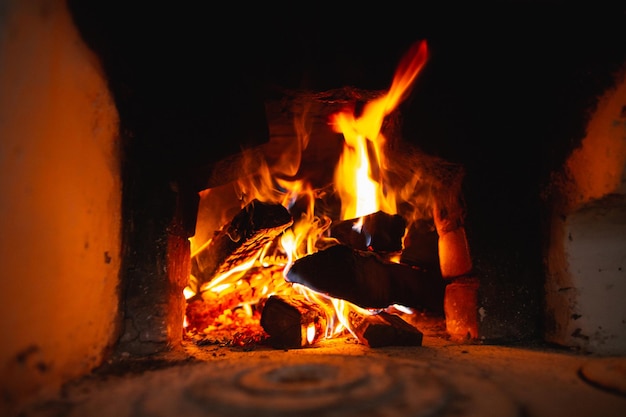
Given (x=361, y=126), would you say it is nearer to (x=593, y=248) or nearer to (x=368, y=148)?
(x=368, y=148)

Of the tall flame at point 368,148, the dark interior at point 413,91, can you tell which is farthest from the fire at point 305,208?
the dark interior at point 413,91

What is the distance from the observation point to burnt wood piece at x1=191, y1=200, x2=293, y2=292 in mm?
2768

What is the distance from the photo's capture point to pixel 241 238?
280cm

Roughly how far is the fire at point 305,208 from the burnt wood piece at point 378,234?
0.27ft

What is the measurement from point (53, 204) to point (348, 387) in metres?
1.32

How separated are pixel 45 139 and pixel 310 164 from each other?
2.51 m

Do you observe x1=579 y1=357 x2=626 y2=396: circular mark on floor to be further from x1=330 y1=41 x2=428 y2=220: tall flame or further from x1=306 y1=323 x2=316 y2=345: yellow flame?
x1=330 y1=41 x2=428 y2=220: tall flame

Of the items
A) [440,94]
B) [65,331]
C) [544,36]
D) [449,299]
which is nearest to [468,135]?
[440,94]

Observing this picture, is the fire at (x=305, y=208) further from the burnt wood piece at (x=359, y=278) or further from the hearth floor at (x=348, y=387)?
the hearth floor at (x=348, y=387)

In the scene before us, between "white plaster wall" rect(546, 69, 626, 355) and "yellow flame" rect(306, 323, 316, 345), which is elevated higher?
"white plaster wall" rect(546, 69, 626, 355)

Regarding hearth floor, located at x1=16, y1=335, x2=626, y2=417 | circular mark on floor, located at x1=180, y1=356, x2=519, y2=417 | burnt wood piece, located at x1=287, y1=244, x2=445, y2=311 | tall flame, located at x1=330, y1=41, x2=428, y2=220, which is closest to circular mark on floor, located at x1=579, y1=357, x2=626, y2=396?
hearth floor, located at x1=16, y1=335, x2=626, y2=417

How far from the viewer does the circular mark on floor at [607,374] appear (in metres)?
1.42

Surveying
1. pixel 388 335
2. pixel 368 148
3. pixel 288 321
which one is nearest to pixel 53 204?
pixel 288 321

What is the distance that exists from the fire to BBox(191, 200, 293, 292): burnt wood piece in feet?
0.17
